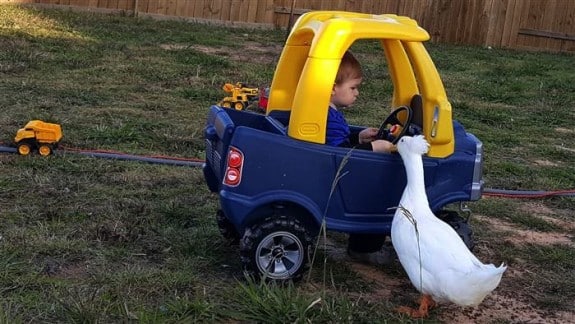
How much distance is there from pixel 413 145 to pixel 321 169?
396mm

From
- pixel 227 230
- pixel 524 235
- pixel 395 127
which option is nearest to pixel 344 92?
pixel 395 127

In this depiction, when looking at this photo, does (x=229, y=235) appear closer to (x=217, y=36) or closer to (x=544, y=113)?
(x=544, y=113)

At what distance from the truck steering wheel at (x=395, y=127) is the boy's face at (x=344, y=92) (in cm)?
23

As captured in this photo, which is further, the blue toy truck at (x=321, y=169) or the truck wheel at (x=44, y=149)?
the truck wheel at (x=44, y=149)

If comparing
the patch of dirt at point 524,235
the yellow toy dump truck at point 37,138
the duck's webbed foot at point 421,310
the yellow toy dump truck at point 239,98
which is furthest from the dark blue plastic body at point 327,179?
the yellow toy dump truck at point 239,98

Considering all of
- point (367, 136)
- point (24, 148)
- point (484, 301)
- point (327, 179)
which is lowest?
point (484, 301)

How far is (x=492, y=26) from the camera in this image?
1391 centimetres

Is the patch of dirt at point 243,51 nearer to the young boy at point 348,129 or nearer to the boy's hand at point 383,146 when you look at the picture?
the young boy at point 348,129

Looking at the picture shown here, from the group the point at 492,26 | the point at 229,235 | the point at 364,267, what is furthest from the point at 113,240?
the point at 492,26

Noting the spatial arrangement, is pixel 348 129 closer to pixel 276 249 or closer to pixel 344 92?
pixel 344 92

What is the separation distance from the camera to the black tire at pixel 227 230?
385 centimetres

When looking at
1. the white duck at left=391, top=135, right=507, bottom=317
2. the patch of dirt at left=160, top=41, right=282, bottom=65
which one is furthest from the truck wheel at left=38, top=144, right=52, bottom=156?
the patch of dirt at left=160, top=41, right=282, bottom=65

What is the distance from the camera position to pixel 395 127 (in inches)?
152

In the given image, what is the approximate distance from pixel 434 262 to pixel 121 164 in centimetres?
257
